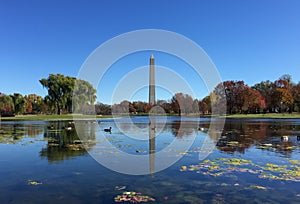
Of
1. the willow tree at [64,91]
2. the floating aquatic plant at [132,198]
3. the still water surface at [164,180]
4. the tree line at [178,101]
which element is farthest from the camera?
the tree line at [178,101]

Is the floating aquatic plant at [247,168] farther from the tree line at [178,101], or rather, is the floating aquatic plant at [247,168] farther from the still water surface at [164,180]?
the tree line at [178,101]

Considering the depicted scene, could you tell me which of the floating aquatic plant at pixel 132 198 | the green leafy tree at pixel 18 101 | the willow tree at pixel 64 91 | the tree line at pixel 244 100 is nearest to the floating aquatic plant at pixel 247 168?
the floating aquatic plant at pixel 132 198

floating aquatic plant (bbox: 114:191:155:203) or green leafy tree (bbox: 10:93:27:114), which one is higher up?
green leafy tree (bbox: 10:93:27:114)

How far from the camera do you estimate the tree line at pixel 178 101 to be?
Result: 221 feet

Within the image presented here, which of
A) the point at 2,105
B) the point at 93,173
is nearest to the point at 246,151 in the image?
the point at 93,173

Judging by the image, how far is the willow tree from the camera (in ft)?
216

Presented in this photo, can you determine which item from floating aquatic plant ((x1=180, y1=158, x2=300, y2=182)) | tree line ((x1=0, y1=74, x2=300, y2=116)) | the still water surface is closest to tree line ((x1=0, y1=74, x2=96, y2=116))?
tree line ((x1=0, y1=74, x2=300, y2=116))

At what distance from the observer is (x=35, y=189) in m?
7.80

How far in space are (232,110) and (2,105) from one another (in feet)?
252

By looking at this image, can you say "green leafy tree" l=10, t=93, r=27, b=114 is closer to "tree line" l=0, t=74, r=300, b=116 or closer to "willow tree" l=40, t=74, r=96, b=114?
"tree line" l=0, t=74, r=300, b=116

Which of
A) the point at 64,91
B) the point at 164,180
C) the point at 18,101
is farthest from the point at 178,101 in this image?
the point at 164,180

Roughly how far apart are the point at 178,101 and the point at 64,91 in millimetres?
58321

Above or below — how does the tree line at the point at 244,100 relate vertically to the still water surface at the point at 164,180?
above

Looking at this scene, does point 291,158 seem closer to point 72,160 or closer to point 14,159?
point 72,160
